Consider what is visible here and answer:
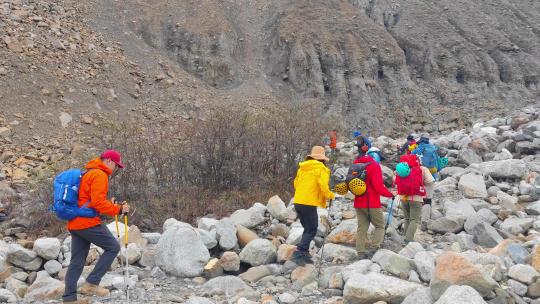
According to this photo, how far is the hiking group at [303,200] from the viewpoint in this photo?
5.36 meters

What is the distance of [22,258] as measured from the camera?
6840 millimetres

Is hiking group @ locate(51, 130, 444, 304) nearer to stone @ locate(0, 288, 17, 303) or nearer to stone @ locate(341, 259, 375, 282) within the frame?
stone @ locate(341, 259, 375, 282)

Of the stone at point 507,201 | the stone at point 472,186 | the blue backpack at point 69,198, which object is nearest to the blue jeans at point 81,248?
the blue backpack at point 69,198

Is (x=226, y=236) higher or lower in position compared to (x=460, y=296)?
lower

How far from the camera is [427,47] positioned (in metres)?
38.2

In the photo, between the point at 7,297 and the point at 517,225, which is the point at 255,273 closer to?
the point at 7,297

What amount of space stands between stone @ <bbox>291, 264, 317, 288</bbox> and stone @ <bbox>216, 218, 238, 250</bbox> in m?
1.36

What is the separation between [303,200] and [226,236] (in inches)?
64.8

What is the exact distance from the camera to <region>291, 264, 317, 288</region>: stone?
6382mm

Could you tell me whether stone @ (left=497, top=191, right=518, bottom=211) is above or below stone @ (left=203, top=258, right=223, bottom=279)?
above

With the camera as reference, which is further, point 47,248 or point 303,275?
point 47,248

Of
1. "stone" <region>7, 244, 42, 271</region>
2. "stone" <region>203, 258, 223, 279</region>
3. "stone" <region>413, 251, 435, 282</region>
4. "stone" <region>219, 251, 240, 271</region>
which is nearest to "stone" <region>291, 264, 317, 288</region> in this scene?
"stone" <region>219, 251, 240, 271</region>

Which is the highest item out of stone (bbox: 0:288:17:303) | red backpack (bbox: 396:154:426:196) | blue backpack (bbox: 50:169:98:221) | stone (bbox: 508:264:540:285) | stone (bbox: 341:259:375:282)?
blue backpack (bbox: 50:169:98:221)

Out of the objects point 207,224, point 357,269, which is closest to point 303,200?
point 357,269
